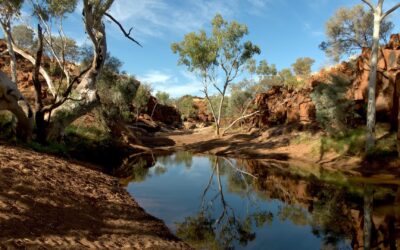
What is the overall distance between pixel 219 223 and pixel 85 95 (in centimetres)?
815

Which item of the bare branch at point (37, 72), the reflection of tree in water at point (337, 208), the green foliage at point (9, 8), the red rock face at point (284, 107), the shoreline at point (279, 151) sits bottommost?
the reflection of tree in water at point (337, 208)

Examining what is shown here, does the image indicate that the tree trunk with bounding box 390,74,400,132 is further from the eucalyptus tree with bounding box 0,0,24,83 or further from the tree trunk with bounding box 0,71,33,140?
the eucalyptus tree with bounding box 0,0,24,83

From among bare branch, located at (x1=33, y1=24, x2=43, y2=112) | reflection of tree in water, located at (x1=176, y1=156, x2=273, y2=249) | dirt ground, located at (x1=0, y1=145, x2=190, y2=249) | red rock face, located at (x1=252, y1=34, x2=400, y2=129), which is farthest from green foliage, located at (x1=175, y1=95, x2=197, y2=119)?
dirt ground, located at (x1=0, y1=145, x2=190, y2=249)

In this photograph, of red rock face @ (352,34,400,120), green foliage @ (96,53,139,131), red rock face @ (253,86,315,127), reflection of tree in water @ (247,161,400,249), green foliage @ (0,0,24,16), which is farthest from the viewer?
red rock face @ (253,86,315,127)

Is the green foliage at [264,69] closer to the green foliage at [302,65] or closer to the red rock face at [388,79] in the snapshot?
the red rock face at [388,79]

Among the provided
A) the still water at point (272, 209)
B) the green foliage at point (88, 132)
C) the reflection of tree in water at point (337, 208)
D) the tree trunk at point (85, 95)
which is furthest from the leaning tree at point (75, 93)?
the reflection of tree in water at point (337, 208)

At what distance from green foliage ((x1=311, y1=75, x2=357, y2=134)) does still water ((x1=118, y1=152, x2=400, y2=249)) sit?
22.5 feet

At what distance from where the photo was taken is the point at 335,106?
75.0ft

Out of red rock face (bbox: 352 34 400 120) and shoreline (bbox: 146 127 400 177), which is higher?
red rock face (bbox: 352 34 400 120)

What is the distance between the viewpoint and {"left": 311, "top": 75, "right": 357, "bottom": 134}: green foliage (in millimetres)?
22688

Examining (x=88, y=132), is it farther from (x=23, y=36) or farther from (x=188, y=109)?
(x=188, y=109)

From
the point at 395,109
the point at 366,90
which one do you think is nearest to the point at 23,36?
the point at 366,90

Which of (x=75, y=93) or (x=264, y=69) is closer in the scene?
(x=75, y=93)

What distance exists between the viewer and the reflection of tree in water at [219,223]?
7.48 m
